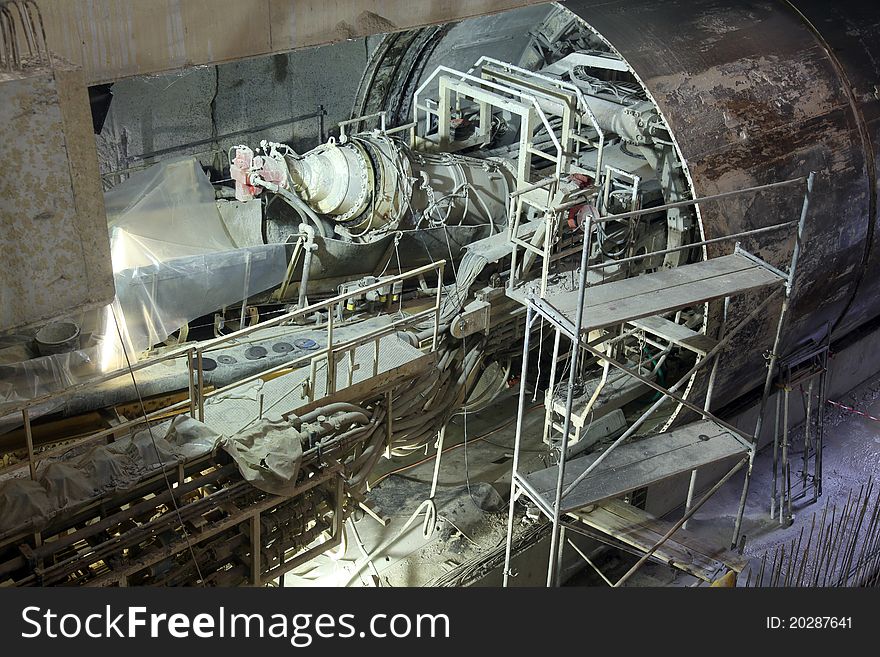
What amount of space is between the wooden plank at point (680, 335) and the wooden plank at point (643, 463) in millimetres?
724

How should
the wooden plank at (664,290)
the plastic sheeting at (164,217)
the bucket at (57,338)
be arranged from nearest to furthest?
the wooden plank at (664,290)
the bucket at (57,338)
the plastic sheeting at (164,217)

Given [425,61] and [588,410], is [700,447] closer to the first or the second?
[588,410]

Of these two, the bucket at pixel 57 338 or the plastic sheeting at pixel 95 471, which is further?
the bucket at pixel 57 338

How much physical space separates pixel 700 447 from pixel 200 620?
505 cm

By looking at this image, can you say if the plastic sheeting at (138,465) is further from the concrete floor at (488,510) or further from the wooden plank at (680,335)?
the wooden plank at (680,335)

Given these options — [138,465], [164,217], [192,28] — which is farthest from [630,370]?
[164,217]

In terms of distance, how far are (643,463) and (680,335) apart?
1.37 m

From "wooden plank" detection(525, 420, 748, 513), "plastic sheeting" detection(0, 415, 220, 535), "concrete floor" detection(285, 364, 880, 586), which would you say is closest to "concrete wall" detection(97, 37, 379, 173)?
"concrete floor" detection(285, 364, 880, 586)

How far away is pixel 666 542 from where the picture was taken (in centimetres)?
1017

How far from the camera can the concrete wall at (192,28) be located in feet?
24.0

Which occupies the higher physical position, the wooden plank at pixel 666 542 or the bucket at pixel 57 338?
the bucket at pixel 57 338

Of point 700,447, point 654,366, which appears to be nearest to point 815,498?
point 654,366

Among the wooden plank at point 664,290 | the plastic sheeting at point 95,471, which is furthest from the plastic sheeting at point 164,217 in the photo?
the wooden plank at point 664,290

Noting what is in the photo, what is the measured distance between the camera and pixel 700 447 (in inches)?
392
